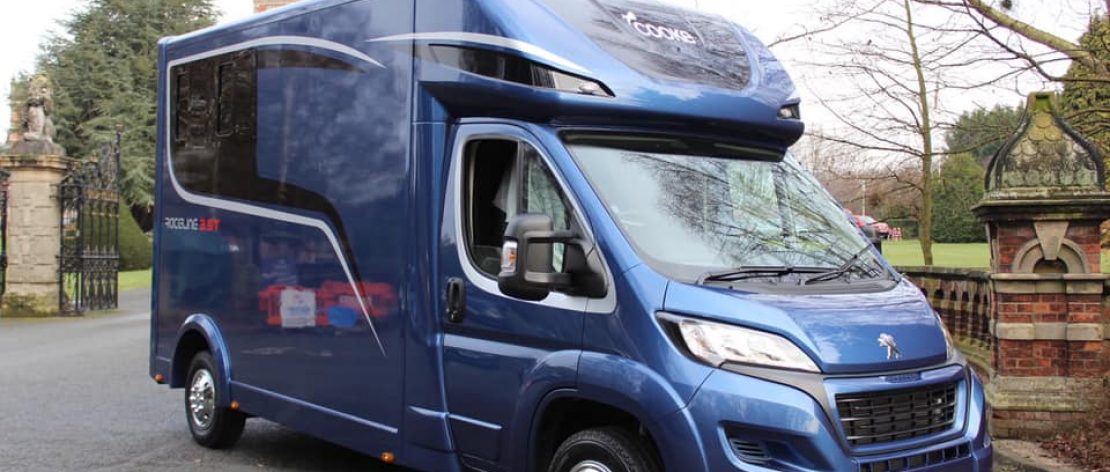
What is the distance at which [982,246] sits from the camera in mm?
39344

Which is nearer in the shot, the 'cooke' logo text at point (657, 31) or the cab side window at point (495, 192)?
the cab side window at point (495, 192)

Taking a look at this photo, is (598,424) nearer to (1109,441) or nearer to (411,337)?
(411,337)

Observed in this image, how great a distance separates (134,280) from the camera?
31.2m

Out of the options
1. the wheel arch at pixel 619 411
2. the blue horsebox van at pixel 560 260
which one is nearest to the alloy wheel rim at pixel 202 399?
the blue horsebox van at pixel 560 260

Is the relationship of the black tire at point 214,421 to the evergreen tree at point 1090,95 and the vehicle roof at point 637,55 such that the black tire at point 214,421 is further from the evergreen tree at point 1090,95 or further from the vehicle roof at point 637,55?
the evergreen tree at point 1090,95

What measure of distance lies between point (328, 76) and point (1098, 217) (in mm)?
5455

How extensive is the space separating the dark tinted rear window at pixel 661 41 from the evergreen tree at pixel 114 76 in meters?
43.3

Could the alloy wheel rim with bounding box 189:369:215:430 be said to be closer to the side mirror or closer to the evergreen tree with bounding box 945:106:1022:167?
the side mirror

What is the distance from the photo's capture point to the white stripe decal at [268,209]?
5.68 m

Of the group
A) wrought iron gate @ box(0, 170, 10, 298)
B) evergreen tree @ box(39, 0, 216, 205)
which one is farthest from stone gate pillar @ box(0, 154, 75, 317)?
evergreen tree @ box(39, 0, 216, 205)

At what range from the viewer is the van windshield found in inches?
174

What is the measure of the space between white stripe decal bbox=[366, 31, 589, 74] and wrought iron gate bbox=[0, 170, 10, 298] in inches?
648

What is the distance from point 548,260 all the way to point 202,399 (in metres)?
4.31

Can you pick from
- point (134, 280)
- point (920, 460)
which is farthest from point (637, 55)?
point (134, 280)
